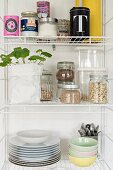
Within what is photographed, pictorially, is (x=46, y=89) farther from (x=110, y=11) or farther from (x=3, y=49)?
(x=110, y=11)

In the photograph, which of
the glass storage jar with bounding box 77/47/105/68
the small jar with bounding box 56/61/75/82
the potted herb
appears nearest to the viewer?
the potted herb

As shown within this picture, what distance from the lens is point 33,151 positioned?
45.7 inches

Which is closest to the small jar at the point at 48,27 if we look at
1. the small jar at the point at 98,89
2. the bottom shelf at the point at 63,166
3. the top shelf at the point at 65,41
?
the top shelf at the point at 65,41

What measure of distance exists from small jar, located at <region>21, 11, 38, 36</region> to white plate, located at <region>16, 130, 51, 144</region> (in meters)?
0.46

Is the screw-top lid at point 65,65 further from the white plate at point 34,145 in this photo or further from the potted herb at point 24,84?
the white plate at point 34,145

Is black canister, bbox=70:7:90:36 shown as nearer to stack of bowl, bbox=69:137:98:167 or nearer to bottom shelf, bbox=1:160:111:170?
stack of bowl, bbox=69:137:98:167

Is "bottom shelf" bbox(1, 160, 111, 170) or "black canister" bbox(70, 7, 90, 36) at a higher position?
"black canister" bbox(70, 7, 90, 36)

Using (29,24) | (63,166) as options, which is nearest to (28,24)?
(29,24)

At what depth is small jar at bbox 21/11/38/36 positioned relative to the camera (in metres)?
1.13

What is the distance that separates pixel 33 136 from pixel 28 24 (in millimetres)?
519

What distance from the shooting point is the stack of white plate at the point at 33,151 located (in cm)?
115

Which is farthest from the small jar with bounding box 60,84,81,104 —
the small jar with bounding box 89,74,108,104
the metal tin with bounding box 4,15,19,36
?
the metal tin with bounding box 4,15,19,36

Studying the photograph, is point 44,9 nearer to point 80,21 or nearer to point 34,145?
point 80,21

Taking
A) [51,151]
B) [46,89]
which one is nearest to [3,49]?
[46,89]
